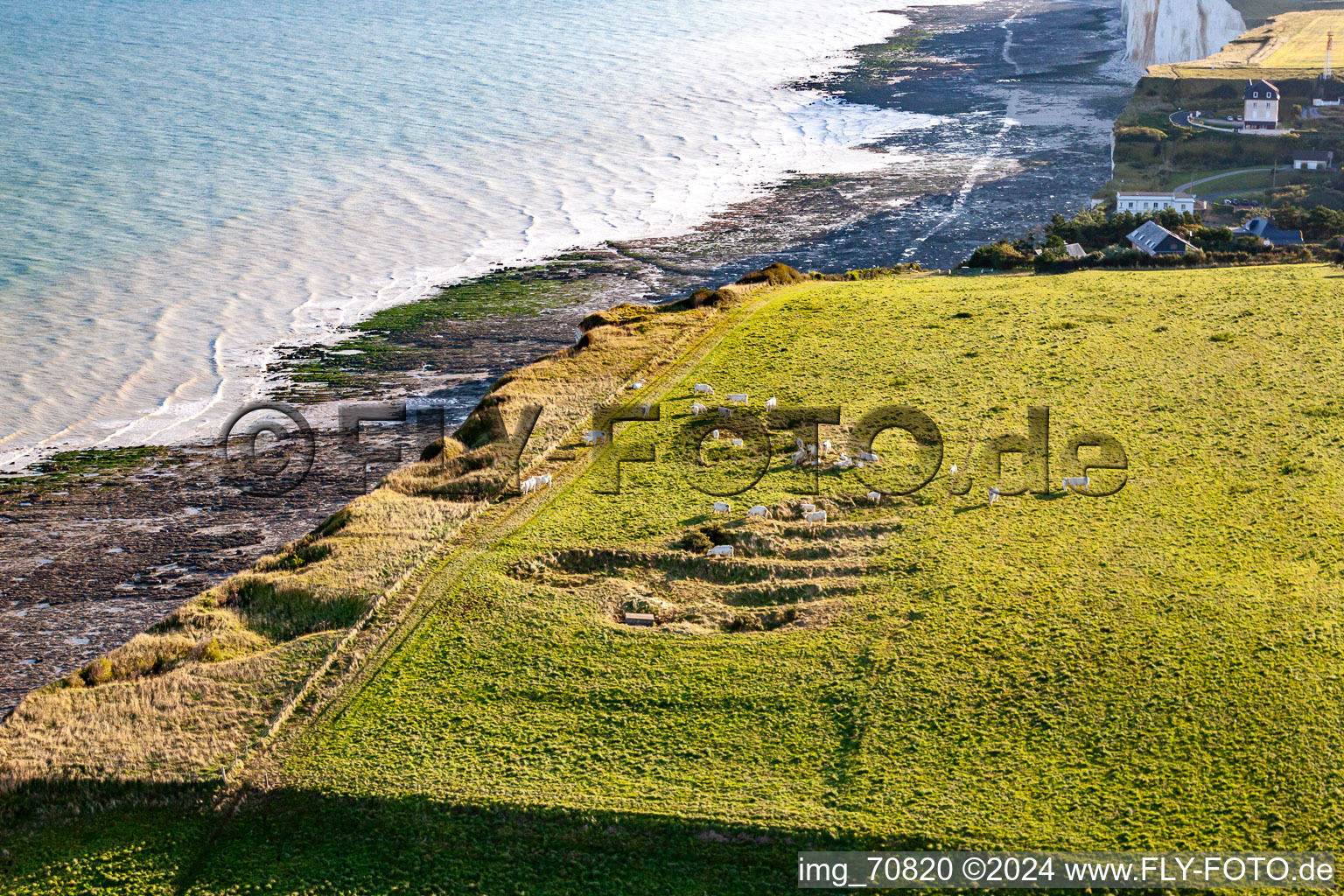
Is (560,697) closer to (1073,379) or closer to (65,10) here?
(1073,379)

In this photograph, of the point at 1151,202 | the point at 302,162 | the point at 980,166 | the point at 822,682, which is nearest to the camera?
A: the point at 822,682

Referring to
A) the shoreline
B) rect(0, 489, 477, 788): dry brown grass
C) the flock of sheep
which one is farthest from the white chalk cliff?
rect(0, 489, 477, 788): dry brown grass

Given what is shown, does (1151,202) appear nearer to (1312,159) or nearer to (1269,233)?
(1269,233)

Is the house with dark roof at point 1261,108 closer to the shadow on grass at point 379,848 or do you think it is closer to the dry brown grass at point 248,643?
the dry brown grass at point 248,643

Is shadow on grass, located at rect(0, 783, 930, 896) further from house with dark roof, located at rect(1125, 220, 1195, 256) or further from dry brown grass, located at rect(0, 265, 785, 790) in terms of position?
house with dark roof, located at rect(1125, 220, 1195, 256)

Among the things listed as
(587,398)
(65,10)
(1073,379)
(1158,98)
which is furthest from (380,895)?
(65,10)

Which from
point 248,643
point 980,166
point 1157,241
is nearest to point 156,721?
point 248,643

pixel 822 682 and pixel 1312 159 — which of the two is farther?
pixel 1312 159
